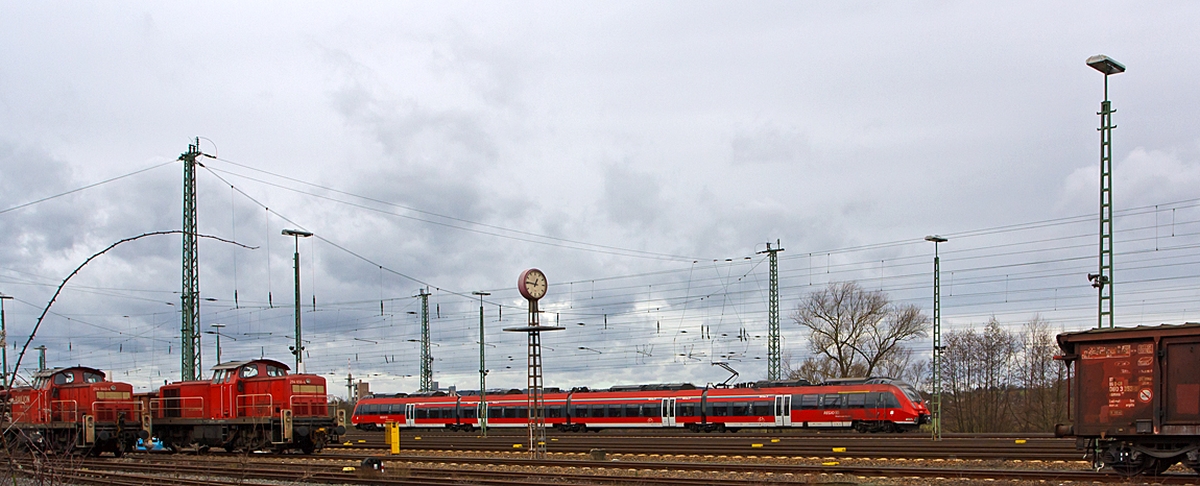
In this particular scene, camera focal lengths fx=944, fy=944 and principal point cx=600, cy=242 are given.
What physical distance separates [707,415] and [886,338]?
23526 millimetres

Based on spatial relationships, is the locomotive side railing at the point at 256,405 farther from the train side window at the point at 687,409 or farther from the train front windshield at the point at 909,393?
the train front windshield at the point at 909,393

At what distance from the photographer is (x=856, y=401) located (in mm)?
46625

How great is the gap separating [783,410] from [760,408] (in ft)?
4.49

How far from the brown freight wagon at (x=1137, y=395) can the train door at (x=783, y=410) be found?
28.9m

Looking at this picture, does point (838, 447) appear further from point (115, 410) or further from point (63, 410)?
point (63, 410)

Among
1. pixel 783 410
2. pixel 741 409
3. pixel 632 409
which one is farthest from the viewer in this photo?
pixel 632 409

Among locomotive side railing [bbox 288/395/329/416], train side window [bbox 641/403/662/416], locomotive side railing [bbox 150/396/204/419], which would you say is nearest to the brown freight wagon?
locomotive side railing [bbox 288/395/329/416]

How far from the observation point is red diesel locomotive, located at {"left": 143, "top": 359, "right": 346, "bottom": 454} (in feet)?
99.1

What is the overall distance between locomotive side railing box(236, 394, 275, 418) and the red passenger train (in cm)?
2327

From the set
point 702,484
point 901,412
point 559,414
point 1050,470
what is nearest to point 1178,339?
point 1050,470

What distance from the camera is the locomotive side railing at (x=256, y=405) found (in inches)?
1193

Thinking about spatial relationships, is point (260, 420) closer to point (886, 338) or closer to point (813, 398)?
point (813, 398)

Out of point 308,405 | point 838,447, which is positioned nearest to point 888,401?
point 838,447

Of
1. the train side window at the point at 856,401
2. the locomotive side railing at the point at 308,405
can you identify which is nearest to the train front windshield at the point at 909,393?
the train side window at the point at 856,401
